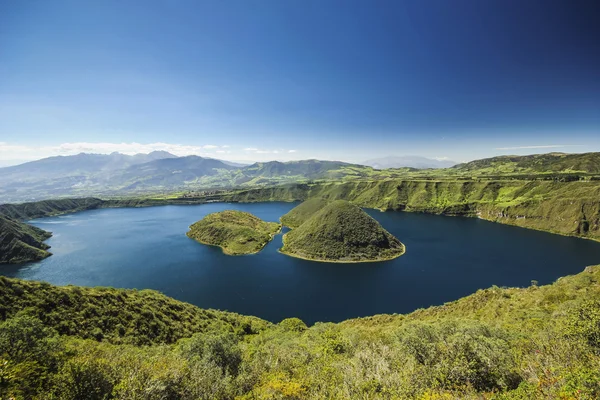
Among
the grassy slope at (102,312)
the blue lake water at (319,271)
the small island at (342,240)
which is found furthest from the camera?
the small island at (342,240)

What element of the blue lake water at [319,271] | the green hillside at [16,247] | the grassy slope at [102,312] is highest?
the grassy slope at [102,312]

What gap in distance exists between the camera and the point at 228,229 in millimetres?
121312

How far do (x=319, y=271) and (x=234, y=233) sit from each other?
5173cm

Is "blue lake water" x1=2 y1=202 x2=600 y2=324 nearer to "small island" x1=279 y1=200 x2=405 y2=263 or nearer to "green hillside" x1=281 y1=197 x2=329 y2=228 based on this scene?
"small island" x1=279 y1=200 x2=405 y2=263

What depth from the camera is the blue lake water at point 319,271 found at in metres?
64.0

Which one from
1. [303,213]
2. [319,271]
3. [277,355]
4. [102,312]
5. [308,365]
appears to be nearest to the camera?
[308,365]

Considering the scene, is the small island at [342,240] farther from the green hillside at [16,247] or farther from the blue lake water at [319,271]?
the green hillside at [16,247]

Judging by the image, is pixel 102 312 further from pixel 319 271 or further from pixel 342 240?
pixel 342 240

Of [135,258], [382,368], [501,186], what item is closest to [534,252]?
[501,186]

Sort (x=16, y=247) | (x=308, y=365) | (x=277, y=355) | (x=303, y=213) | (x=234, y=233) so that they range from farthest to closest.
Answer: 1. (x=303, y=213)
2. (x=234, y=233)
3. (x=16, y=247)
4. (x=277, y=355)
5. (x=308, y=365)

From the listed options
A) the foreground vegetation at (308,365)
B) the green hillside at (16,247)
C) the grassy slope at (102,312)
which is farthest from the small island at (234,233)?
the foreground vegetation at (308,365)

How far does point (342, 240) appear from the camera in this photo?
98688mm

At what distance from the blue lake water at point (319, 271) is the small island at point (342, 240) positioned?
478 centimetres

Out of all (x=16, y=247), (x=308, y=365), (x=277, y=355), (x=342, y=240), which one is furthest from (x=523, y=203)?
(x=16, y=247)
